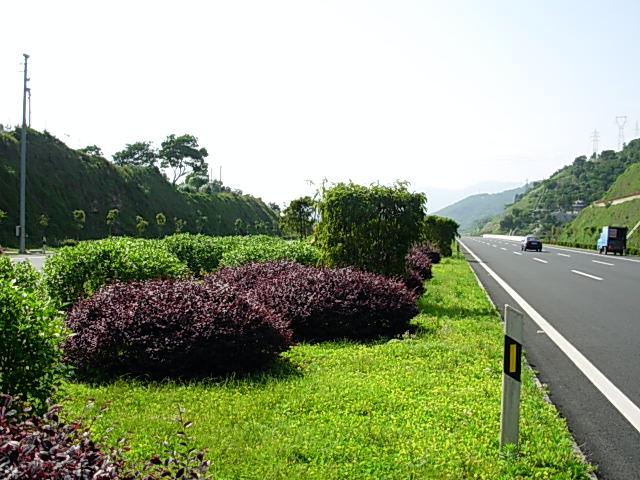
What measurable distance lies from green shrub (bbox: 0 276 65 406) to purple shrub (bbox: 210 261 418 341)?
3.70 metres

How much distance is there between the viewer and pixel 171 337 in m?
5.55

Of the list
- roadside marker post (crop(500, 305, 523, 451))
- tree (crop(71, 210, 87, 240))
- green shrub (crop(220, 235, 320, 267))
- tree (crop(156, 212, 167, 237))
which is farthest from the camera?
tree (crop(156, 212, 167, 237))

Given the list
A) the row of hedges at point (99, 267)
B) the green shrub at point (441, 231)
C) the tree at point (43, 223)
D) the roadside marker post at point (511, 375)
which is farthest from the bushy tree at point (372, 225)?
the tree at point (43, 223)

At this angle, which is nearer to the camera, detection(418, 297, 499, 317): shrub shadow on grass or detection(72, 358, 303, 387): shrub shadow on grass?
detection(72, 358, 303, 387): shrub shadow on grass

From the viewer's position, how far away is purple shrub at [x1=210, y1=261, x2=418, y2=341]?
7516 millimetres

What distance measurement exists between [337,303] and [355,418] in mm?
3208

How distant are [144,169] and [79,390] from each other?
220 ft

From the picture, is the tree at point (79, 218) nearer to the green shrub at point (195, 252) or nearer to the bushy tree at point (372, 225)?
the green shrub at point (195, 252)

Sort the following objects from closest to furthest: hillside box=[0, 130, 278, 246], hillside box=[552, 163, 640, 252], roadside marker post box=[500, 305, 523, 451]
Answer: roadside marker post box=[500, 305, 523, 451], hillside box=[0, 130, 278, 246], hillside box=[552, 163, 640, 252]

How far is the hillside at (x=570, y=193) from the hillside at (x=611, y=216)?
2301 centimetres

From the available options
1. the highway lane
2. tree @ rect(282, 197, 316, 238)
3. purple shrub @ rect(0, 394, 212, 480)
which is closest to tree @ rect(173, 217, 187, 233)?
tree @ rect(282, 197, 316, 238)

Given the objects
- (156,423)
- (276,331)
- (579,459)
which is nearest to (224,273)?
(276,331)

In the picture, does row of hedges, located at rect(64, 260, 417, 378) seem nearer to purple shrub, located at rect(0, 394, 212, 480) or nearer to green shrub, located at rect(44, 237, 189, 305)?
green shrub, located at rect(44, 237, 189, 305)

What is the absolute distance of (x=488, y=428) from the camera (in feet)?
14.0
